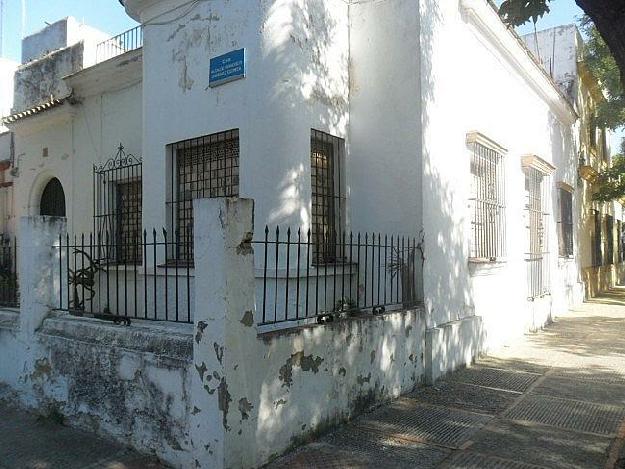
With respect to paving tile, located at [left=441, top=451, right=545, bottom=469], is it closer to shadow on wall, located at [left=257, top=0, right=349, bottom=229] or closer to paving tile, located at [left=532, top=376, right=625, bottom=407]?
paving tile, located at [left=532, top=376, right=625, bottom=407]

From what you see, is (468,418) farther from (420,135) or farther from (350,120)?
(350,120)

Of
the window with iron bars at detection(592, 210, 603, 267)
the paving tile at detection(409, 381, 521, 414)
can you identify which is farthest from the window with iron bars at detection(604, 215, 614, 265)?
the paving tile at detection(409, 381, 521, 414)

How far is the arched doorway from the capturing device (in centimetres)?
986

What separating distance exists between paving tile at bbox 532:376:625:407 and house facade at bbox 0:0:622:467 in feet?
3.39

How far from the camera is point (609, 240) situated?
19.7 metres

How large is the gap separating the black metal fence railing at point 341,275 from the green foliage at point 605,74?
1052 centimetres

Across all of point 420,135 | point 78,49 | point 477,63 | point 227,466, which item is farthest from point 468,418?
point 78,49

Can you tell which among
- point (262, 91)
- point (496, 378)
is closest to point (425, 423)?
point (496, 378)

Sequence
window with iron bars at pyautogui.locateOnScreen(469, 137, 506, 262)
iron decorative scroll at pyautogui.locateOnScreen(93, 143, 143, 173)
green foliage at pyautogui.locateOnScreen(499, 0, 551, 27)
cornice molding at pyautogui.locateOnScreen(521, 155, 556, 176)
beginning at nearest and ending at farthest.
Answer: green foliage at pyautogui.locateOnScreen(499, 0, 551, 27)
window with iron bars at pyautogui.locateOnScreen(469, 137, 506, 262)
iron decorative scroll at pyautogui.locateOnScreen(93, 143, 143, 173)
cornice molding at pyautogui.locateOnScreen(521, 155, 556, 176)

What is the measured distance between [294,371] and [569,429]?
241 cm

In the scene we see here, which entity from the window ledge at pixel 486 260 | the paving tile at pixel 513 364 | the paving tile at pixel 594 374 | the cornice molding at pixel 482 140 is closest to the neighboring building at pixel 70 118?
the cornice molding at pixel 482 140

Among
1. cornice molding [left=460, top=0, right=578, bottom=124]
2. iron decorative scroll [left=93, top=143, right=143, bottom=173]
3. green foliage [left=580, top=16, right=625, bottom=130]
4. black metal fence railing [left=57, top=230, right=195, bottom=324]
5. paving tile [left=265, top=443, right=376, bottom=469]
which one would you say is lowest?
paving tile [left=265, top=443, right=376, bottom=469]

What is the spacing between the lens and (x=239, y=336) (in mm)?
3477

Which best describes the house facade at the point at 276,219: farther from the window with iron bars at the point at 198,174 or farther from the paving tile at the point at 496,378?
the paving tile at the point at 496,378
